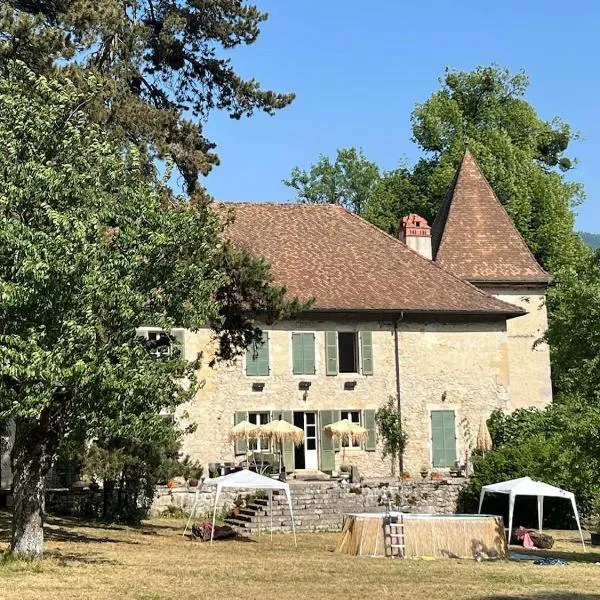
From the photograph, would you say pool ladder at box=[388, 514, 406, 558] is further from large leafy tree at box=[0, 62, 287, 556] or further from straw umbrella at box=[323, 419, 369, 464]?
straw umbrella at box=[323, 419, 369, 464]

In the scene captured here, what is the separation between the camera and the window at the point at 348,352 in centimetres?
3172

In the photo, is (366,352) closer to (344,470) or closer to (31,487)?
(344,470)

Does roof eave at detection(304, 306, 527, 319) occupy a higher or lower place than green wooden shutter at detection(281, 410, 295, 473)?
higher

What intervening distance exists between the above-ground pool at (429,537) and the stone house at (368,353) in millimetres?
10142

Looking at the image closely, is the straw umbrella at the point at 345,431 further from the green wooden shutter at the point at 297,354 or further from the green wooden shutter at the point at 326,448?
the green wooden shutter at the point at 297,354

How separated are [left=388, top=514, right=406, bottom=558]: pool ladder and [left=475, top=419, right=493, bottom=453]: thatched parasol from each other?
12.1 metres

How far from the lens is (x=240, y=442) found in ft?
99.1

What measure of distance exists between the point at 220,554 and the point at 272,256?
14305 mm

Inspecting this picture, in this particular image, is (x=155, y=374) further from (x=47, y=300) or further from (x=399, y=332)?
(x=399, y=332)

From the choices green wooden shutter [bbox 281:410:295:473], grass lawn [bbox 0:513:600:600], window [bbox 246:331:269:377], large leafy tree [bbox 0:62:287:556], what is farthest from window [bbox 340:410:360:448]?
large leafy tree [bbox 0:62:287:556]

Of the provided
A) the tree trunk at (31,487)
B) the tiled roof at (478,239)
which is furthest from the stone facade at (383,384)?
the tree trunk at (31,487)

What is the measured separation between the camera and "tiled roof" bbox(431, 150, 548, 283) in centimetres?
3578

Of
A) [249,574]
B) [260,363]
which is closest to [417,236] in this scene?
[260,363]

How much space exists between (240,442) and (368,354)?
15.6ft
